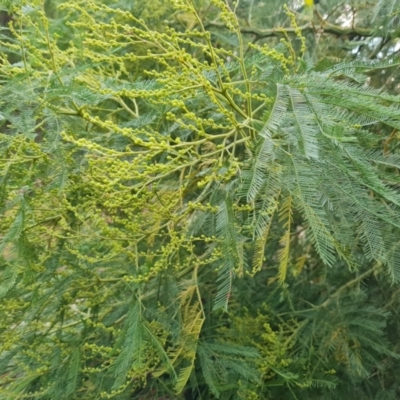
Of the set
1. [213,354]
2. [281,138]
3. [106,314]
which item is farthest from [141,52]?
[281,138]

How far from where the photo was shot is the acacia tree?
4.66ft

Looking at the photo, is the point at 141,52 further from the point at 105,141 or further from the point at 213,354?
the point at 213,354

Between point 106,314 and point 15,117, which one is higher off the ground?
point 15,117

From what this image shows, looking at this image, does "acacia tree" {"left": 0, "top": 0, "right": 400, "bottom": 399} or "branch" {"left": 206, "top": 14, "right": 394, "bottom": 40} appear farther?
"branch" {"left": 206, "top": 14, "right": 394, "bottom": 40}

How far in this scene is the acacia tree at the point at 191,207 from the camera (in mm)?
1420

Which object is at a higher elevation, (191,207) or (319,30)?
(319,30)

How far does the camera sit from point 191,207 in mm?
1786

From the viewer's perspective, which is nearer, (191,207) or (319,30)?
(191,207)

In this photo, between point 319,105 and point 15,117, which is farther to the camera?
point 15,117

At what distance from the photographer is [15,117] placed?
1657 millimetres

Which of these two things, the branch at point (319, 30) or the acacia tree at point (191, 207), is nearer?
the acacia tree at point (191, 207)

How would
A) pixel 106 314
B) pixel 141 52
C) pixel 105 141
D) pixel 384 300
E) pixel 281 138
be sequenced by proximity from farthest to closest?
pixel 141 52 < pixel 384 300 < pixel 106 314 < pixel 105 141 < pixel 281 138

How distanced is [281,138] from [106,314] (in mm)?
1310

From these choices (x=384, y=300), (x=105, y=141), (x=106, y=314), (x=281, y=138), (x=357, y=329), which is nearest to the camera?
(x=281, y=138)
